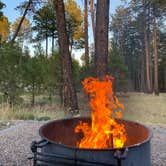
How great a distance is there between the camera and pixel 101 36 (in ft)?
17.7

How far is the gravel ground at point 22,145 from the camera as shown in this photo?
2.67m

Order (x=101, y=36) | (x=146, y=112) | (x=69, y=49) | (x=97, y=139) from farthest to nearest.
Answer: (x=146, y=112) → (x=69, y=49) → (x=101, y=36) → (x=97, y=139)

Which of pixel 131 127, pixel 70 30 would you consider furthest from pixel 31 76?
pixel 70 30

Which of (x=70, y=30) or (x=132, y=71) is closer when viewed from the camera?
Answer: (x=70, y=30)

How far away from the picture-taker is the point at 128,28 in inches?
920

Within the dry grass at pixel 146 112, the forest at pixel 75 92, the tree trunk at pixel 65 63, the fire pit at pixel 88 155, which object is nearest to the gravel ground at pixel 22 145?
the forest at pixel 75 92

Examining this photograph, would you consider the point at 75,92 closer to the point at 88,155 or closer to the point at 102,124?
the point at 102,124

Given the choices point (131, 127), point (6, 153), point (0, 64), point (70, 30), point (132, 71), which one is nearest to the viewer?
point (131, 127)

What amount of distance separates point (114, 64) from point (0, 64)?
7.61 m

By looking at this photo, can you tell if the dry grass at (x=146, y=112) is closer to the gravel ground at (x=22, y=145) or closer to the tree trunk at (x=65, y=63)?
the tree trunk at (x=65, y=63)

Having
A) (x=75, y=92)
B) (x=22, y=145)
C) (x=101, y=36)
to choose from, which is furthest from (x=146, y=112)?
(x=22, y=145)

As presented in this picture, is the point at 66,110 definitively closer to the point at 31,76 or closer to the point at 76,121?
the point at 31,76

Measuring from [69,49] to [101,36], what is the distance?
1758mm

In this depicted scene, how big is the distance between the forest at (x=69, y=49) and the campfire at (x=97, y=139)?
3.28 m
